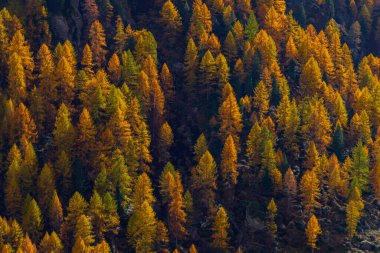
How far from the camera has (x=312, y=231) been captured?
131 m

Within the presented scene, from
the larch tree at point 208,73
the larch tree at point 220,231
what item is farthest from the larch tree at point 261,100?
the larch tree at point 220,231

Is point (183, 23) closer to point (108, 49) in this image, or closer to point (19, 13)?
point (108, 49)

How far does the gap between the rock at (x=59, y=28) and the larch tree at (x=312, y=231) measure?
78.6 meters

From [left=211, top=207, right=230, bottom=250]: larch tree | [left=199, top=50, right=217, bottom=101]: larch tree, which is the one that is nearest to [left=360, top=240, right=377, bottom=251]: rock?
[left=211, top=207, right=230, bottom=250]: larch tree

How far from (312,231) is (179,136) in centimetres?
3891

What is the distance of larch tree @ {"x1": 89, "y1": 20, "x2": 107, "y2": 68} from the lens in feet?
556

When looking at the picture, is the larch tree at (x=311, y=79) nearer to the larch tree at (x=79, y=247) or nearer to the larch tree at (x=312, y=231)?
the larch tree at (x=312, y=231)

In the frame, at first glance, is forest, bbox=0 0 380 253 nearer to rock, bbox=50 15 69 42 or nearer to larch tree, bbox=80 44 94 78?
rock, bbox=50 15 69 42

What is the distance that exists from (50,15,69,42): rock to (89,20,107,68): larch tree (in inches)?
250

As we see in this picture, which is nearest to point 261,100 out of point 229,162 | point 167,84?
point 229,162

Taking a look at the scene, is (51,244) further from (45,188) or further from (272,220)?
(272,220)

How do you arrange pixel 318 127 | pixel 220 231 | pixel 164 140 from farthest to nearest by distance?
pixel 318 127
pixel 164 140
pixel 220 231

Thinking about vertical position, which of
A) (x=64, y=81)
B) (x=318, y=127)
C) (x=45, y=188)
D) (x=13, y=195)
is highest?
(x=64, y=81)

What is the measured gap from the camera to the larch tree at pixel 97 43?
16938 centimetres
